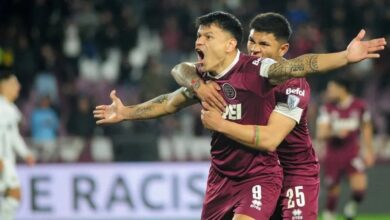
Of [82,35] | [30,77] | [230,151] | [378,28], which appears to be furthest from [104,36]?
[230,151]

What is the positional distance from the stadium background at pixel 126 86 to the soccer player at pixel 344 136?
124cm

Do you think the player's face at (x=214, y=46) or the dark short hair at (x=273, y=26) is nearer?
the player's face at (x=214, y=46)

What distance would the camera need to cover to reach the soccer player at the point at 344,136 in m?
12.1

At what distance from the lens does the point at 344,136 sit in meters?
12.2

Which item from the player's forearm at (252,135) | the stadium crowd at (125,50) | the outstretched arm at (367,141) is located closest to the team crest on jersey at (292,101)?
the player's forearm at (252,135)

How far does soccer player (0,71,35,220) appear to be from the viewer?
10500 mm

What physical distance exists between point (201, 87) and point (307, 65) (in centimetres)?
78

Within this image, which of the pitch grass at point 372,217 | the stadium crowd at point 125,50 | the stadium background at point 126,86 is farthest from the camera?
the stadium crowd at point 125,50

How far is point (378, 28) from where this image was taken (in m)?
17.4

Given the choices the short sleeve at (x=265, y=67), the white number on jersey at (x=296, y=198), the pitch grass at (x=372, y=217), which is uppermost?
the short sleeve at (x=265, y=67)

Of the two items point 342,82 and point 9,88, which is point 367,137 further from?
point 9,88

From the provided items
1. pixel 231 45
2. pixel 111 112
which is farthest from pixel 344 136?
pixel 231 45

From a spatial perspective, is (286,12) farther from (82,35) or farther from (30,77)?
(30,77)

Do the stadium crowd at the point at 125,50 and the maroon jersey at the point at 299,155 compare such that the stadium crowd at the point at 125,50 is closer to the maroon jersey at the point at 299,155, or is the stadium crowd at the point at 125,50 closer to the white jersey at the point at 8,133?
the white jersey at the point at 8,133
